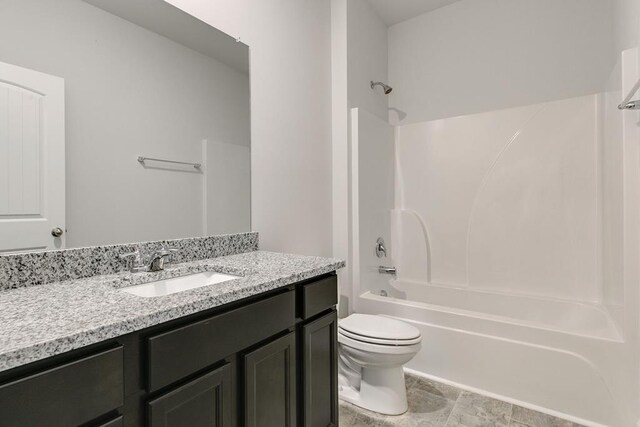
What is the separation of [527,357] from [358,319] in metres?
0.97

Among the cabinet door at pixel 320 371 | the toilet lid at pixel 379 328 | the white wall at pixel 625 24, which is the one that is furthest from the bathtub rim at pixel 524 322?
the white wall at pixel 625 24

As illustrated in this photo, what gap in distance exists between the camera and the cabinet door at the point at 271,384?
3.25 ft

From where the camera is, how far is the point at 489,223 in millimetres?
2623

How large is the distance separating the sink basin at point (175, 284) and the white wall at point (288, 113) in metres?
0.48

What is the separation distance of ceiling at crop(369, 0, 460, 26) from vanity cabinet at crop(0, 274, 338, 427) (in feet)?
8.24

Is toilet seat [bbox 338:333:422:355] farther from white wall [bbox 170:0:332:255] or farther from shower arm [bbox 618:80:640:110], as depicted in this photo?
shower arm [bbox 618:80:640:110]

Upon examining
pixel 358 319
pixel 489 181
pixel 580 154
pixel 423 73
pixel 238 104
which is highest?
pixel 423 73

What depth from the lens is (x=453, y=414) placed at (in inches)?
68.9

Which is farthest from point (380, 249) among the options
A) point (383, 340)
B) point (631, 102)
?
point (631, 102)

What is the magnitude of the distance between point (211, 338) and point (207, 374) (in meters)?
0.09

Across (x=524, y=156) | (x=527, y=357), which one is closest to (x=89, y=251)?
(x=527, y=357)

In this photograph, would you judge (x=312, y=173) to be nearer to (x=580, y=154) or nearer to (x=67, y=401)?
(x=67, y=401)

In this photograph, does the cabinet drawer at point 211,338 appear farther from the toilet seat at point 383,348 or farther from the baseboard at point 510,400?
the baseboard at point 510,400

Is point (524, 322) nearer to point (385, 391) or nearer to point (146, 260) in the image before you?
point (385, 391)
